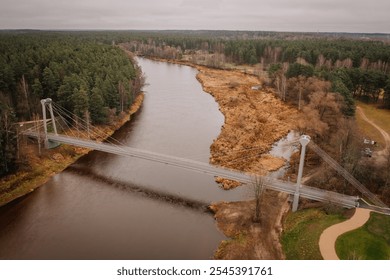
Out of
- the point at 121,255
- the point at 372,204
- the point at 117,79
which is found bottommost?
the point at 121,255

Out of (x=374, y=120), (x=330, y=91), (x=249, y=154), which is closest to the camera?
(x=249, y=154)

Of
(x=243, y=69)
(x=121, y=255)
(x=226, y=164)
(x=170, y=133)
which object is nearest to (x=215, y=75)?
(x=243, y=69)

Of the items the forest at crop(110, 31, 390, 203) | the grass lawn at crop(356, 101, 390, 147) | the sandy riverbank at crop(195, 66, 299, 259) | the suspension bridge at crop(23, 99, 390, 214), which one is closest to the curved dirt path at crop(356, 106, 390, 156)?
the grass lawn at crop(356, 101, 390, 147)

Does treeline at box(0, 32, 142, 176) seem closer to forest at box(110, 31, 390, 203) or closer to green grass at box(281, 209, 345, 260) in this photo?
forest at box(110, 31, 390, 203)

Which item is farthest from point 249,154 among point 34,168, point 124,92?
point 124,92

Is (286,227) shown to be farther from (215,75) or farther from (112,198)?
(215,75)

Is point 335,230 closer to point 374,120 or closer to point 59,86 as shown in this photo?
point 374,120

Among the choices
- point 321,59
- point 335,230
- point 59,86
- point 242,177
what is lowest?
point 335,230

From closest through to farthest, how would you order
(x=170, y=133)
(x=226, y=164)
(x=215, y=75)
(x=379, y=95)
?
1. (x=226, y=164)
2. (x=170, y=133)
3. (x=379, y=95)
4. (x=215, y=75)
